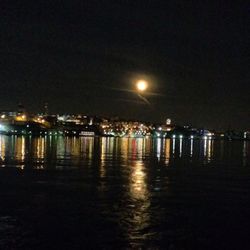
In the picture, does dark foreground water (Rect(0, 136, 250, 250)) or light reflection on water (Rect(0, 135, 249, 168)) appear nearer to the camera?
dark foreground water (Rect(0, 136, 250, 250))

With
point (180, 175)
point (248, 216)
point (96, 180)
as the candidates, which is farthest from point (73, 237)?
point (180, 175)

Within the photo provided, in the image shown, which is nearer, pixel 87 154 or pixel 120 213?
pixel 120 213

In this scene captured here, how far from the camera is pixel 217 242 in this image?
15.9 m

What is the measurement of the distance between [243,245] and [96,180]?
17448 millimetres

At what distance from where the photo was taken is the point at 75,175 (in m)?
35.1

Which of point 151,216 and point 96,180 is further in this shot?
point 96,180

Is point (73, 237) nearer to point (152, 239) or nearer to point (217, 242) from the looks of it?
point (152, 239)

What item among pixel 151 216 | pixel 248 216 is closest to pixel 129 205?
pixel 151 216

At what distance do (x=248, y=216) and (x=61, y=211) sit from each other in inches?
281

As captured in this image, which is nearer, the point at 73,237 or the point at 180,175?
the point at 73,237

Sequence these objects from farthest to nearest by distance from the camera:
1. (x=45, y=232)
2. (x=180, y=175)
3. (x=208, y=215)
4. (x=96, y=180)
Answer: (x=180, y=175), (x=96, y=180), (x=208, y=215), (x=45, y=232)

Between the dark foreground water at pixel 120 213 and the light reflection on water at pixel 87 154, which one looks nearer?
the dark foreground water at pixel 120 213

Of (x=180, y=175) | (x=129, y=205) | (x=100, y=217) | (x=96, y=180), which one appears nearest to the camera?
(x=100, y=217)

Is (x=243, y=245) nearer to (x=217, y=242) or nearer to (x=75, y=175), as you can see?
(x=217, y=242)
